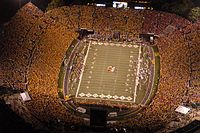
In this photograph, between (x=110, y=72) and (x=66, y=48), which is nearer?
(x=110, y=72)

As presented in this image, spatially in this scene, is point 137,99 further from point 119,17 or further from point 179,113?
point 119,17

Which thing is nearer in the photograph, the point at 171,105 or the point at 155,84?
the point at 171,105

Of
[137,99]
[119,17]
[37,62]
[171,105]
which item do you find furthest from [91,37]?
[171,105]

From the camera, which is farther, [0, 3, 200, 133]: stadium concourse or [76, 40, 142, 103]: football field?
[76, 40, 142, 103]: football field

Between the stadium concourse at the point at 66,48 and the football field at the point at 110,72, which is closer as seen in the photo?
the stadium concourse at the point at 66,48
